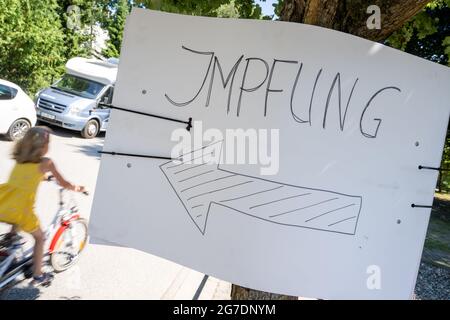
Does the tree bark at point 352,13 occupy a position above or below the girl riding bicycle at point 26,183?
above

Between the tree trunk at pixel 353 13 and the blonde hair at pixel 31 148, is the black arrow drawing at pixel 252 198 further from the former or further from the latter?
the blonde hair at pixel 31 148

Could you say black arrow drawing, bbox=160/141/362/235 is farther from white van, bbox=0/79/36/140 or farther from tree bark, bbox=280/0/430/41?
white van, bbox=0/79/36/140

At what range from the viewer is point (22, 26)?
42.9ft

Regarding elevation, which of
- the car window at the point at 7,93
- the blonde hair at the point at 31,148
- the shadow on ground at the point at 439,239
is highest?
the car window at the point at 7,93

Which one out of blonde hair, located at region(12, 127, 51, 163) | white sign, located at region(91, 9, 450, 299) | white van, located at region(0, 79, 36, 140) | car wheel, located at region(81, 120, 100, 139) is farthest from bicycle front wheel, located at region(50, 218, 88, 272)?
car wheel, located at region(81, 120, 100, 139)

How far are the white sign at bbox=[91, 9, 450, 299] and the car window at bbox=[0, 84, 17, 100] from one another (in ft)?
28.3

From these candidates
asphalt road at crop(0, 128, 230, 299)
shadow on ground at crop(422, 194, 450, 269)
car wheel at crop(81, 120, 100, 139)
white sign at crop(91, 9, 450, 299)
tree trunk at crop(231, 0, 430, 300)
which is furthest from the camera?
car wheel at crop(81, 120, 100, 139)

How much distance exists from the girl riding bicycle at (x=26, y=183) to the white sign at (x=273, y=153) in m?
2.05

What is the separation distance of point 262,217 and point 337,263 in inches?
14.3

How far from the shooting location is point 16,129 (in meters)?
9.24

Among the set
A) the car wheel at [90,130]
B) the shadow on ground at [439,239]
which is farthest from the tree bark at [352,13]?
the car wheel at [90,130]

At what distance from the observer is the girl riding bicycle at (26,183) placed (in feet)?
10.8

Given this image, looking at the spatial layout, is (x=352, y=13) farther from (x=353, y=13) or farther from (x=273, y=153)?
(x=273, y=153)

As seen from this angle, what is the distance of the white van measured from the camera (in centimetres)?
879
